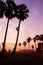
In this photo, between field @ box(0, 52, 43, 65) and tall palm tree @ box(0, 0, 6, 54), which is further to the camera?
tall palm tree @ box(0, 0, 6, 54)

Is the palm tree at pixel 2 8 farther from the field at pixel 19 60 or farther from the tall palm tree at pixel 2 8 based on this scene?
the field at pixel 19 60

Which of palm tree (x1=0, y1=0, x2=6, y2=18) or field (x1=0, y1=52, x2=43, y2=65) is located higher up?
palm tree (x1=0, y1=0, x2=6, y2=18)

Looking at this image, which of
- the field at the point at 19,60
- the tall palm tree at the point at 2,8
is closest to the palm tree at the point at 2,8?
the tall palm tree at the point at 2,8

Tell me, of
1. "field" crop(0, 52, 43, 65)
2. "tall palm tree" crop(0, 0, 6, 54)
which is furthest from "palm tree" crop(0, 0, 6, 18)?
"field" crop(0, 52, 43, 65)

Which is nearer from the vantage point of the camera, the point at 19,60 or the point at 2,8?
the point at 19,60

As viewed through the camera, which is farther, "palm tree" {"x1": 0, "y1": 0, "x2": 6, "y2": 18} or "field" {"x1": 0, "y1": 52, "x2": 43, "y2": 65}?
"palm tree" {"x1": 0, "y1": 0, "x2": 6, "y2": 18}

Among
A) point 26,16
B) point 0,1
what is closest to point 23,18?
point 26,16

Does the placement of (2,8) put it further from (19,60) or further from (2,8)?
(19,60)

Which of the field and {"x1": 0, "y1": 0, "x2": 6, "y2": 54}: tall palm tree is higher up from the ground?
{"x1": 0, "y1": 0, "x2": 6, "y2": 54}: tall palm tree

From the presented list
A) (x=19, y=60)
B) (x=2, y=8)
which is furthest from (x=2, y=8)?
(x=19, y=60)

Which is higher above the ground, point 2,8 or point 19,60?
point 2,8

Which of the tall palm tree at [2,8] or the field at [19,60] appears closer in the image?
the field at [19,60]

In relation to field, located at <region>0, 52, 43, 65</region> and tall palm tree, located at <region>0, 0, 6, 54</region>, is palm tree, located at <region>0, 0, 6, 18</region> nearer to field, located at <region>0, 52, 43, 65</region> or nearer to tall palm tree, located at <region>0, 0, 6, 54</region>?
tall palm tree, located at <region>0, 0, 6, 54</region>

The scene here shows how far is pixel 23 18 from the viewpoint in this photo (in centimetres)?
6588
